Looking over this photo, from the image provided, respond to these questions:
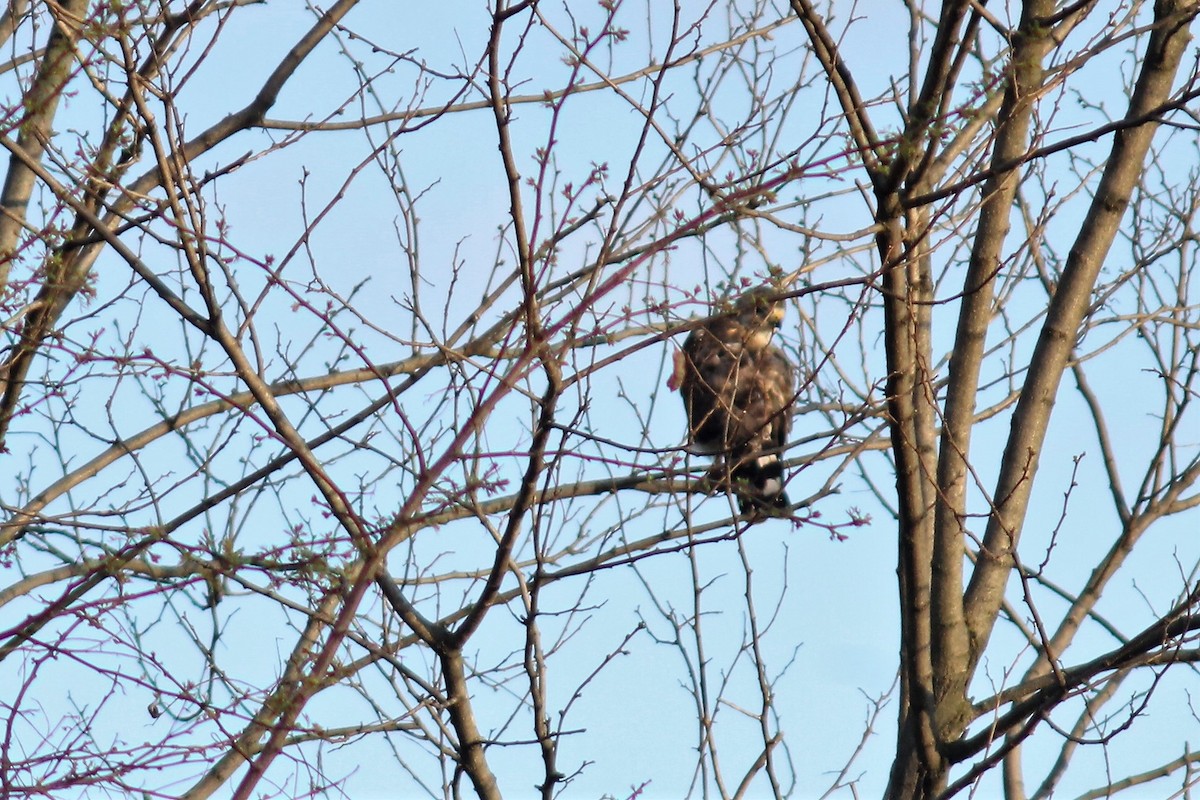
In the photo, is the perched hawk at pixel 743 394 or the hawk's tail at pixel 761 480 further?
the hawk's tail at pixel 761 480

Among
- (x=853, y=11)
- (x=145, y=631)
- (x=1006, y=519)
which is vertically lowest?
(x=1006, y=519)

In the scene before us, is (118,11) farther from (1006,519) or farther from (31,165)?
(1006,519)

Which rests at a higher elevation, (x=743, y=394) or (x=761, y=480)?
(x=743, y=394)

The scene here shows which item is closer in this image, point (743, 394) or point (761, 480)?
point (761, 480)

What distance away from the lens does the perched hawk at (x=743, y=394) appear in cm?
304

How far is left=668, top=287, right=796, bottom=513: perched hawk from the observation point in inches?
120

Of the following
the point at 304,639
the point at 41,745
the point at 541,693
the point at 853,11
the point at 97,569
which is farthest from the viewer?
the point at 304,639

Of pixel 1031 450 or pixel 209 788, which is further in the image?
pixel 209 788

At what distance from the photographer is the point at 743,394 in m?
6.41

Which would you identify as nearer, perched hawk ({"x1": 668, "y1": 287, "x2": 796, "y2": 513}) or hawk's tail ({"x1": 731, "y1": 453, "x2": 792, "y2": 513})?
perched hawk ({"x1": 668, "y1": 287, "x2": 796, "y2": 513})

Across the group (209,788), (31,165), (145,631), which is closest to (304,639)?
(209,788)

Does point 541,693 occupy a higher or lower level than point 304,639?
lower

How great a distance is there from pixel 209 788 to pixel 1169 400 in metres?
3.83

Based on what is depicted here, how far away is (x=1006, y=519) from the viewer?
3.44 meters
